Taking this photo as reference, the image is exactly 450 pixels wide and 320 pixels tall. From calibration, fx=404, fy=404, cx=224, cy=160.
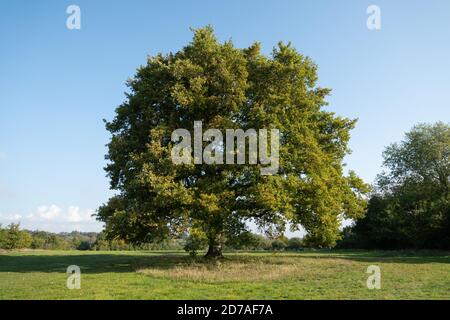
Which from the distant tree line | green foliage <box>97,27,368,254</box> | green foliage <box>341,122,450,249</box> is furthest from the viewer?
green foliage <box>341,122,450,249</box>

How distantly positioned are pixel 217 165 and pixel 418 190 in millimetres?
38106

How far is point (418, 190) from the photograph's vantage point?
2206 inches

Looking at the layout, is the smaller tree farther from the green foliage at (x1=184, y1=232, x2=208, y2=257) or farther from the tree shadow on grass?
the green foliage at (x1=184, y1=232, x2=208, y2=257)

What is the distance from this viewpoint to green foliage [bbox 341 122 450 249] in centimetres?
5388

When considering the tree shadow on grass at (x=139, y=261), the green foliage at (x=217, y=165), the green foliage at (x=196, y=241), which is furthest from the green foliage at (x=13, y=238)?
the green foliage at (x=196, y=241)

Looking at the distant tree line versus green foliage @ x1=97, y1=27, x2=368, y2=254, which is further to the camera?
the distant tree line

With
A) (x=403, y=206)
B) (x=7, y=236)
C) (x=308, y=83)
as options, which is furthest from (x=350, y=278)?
(x=7, y=236)

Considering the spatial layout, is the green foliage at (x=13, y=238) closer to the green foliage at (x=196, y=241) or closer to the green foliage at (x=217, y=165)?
the green foliage at (x=217, y=165)

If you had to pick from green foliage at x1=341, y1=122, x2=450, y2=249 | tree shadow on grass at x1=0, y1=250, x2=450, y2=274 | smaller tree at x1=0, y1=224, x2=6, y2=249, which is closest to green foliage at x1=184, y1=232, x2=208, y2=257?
tree shadow on grass at x1=0, y1=250, x2=450, y2=274

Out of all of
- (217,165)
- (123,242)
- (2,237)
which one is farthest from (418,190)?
(2,237)

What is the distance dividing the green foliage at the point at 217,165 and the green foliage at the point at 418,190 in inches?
1004

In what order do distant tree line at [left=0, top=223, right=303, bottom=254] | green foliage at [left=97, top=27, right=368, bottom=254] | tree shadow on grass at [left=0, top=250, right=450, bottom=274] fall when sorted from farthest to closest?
1. tree shadow on grass at [left=0, top=250, right=450, bottom=274]
2. distant tree line at [left=0, top=223, right=303, bottom=254]
3. green foliage at [left=97, top=27, right=368, bottom=254]

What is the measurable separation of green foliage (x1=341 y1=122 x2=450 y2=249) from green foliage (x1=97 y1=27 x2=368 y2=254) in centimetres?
2550
